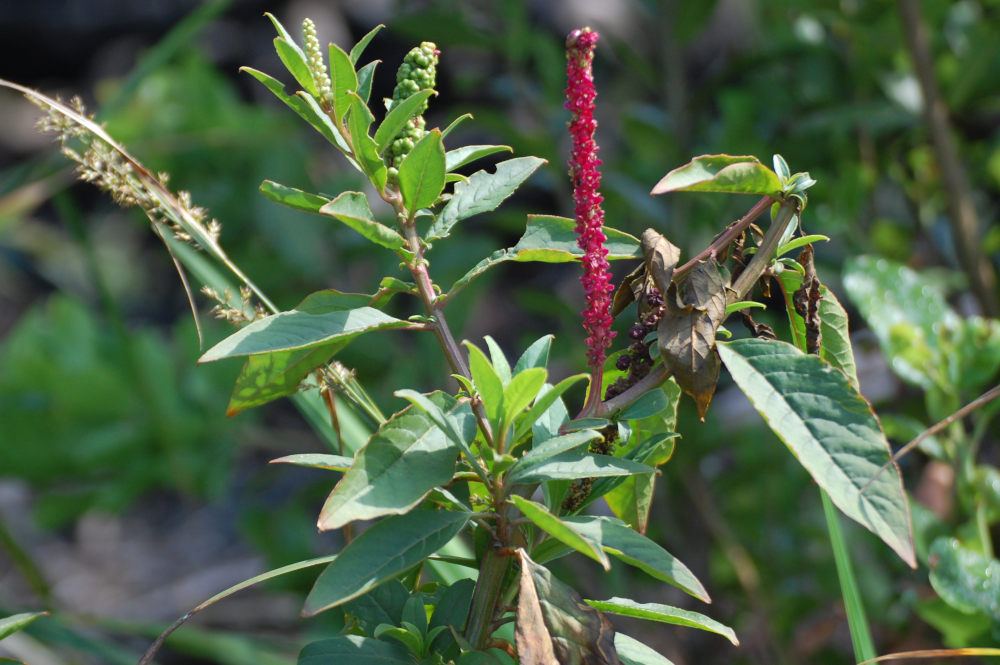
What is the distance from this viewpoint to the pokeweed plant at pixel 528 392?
14.3 inches

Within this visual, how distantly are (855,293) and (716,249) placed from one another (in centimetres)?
50

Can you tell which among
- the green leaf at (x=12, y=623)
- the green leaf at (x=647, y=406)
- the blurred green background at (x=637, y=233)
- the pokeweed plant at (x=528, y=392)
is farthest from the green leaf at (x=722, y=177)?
the blurred green background at (x=637, y=233)

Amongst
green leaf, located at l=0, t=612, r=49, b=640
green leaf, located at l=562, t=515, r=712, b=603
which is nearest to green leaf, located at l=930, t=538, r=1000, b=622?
green leaf, located at l=562, t=515, r=712, b=603

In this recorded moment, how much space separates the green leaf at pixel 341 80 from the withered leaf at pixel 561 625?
237mm

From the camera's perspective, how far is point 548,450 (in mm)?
379

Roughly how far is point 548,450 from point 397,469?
2.7 inches

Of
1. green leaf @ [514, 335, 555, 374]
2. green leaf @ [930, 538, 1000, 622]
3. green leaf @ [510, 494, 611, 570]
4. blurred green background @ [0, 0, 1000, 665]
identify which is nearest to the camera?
green leaf @ [510, 494, 611, 570]

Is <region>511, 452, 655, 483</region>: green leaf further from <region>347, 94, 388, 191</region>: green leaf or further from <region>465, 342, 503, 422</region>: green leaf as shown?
<region>347, 94, 388, 191</region>: green leaf

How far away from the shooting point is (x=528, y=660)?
346 mm

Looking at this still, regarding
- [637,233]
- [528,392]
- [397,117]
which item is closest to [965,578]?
[528,392]

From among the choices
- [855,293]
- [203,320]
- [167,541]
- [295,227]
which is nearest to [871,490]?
[855,293]

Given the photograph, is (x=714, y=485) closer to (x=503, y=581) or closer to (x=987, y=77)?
(x=987, y=77)

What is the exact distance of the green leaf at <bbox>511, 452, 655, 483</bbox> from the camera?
1.24ft

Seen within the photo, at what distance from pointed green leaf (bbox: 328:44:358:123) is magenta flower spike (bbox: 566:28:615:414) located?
105 mm
